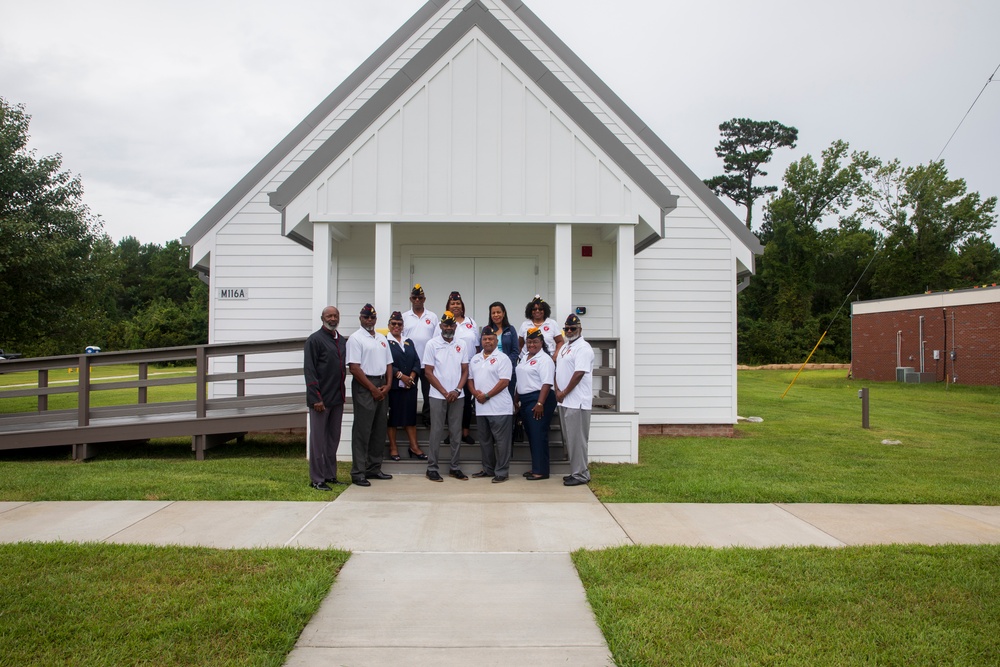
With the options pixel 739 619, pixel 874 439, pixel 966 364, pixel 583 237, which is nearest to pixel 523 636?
pixel 739 619

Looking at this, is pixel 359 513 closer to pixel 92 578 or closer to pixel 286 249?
pixel 92 578

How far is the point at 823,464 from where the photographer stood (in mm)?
9539

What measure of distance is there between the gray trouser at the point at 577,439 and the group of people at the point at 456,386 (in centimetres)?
1

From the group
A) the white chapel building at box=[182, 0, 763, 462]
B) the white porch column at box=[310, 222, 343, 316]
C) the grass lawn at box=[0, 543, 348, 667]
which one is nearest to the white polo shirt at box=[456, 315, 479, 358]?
the white chapel building at box=[182, 0, 763, 462]

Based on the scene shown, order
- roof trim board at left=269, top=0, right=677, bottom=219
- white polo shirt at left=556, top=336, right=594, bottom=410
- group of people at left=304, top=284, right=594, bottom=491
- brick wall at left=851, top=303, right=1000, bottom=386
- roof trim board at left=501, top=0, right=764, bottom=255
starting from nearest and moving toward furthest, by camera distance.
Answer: group of people at left=304, top=284, right=594, bottom=491 < white polo shirt at left=556, top=336, right=594, bottom=410 < roof trim board at left=269, top=0, right=677, bottom=219 < roof trim board at left=501, top=0, right=764, bottom=255 < brick wall at left=851, top=303, right=1000, bottom=386

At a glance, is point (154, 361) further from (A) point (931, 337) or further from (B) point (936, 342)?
(A) point (931, 337)

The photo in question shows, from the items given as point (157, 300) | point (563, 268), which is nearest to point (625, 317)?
point (563, 268)

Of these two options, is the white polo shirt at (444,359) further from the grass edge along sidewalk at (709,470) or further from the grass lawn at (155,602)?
the grass lawn at (155,602)

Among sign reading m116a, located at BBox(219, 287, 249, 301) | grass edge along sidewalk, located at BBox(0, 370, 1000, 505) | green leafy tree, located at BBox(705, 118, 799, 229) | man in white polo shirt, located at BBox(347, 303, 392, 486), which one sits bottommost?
grass edge along sidewalk, located at BBox(0, 370, 1000, 505)

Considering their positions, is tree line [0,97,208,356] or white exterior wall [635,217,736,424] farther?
tree line [0,97,208,356]

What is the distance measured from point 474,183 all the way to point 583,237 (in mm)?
2988

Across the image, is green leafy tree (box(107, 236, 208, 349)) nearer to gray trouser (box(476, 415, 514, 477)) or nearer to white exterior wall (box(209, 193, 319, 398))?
white exterior wall (box(209, 193, 319, 398))

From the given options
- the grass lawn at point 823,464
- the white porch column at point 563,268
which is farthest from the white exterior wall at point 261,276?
the grass lawn at point 823,464

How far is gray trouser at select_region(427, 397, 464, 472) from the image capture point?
328 inches
